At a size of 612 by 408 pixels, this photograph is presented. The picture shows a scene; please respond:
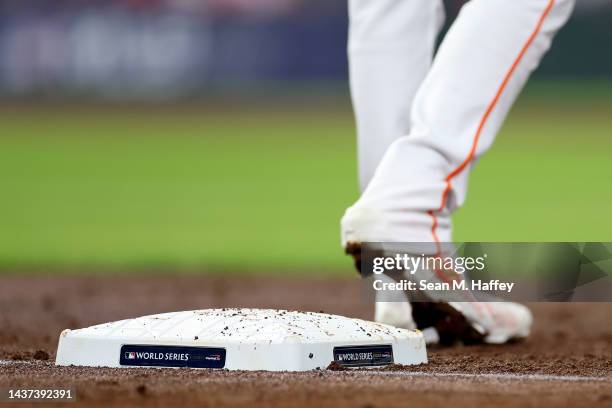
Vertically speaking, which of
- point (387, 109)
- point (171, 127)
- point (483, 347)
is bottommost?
point (171, 127)

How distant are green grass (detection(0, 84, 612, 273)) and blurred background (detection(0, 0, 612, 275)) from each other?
27 mm

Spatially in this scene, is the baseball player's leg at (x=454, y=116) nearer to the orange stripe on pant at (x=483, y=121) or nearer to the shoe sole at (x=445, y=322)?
the orange stripe on pant at (x=483, y=121)

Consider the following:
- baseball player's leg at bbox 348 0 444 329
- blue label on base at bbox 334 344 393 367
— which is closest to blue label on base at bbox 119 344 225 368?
blue label on base at bbox 334 344 393 367

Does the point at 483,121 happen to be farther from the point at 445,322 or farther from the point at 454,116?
the point at 445,322

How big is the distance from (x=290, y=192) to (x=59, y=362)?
261 inches

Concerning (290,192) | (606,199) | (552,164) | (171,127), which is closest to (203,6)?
(171,127)

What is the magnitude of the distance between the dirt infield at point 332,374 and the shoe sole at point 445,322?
0.03 metres

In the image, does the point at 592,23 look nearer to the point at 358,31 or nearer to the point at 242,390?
the point at 358,31

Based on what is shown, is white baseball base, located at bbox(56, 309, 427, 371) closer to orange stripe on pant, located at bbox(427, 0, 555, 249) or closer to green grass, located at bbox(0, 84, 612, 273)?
orange stripe on pant, located at bbox(427, 0, 555, 249)

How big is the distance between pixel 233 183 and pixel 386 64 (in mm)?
6806

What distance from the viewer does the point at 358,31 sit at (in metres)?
2.48

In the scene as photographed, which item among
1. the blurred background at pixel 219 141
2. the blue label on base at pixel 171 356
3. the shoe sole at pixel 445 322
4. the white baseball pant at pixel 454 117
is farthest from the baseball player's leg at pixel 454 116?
the blurred background at pixel 219 141

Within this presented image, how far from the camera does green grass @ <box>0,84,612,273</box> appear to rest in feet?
18.3

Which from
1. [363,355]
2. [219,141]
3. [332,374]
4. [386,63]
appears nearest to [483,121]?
[386,63]
